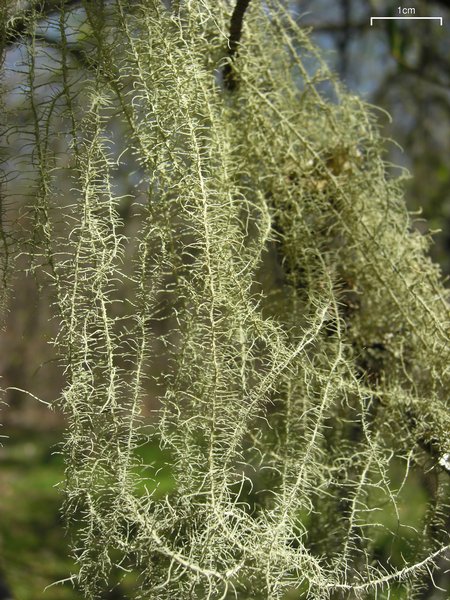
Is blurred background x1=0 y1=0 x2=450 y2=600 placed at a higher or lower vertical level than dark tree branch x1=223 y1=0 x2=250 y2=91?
lower

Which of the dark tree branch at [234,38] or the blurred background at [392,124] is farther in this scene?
the blurred background at [392,124]

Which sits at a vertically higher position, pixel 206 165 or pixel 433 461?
pixel 206 165

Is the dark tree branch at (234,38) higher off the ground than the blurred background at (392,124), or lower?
higher

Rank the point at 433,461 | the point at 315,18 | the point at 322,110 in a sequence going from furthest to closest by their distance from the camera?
the point at 315,18, the point at 322,110, the point at 433,461

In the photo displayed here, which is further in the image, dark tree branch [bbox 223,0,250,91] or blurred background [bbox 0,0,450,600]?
blurred background [bbox 0,0,450,600]

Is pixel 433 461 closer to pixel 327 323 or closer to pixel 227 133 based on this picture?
pixel 327 323

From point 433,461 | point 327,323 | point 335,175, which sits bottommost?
point 433,461

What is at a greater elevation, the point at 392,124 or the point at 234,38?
the point at 234,38

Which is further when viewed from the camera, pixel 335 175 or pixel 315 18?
pixel 315 18

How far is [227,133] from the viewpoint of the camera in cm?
78

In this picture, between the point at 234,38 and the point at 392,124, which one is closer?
the point at 234,38

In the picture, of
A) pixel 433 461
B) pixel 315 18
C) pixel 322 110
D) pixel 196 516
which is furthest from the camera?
pixel 315 18

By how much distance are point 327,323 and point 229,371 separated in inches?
6.8

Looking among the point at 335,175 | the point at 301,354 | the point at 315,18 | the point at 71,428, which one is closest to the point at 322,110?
the point at 335,175
